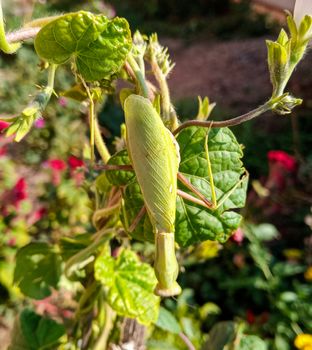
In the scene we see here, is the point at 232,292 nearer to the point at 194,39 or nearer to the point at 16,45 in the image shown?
the point at 16,45

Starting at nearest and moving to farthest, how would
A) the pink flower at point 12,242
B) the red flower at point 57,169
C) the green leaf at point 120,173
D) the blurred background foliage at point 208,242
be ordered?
the green leaf at point 120,173
the blurred background foliage at point 208,242
the pink flower at point 12,242
the red flower at point 57,169

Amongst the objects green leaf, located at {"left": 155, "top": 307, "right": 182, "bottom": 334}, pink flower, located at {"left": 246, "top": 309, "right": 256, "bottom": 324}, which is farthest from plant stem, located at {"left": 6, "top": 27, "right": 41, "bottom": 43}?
pink flower, located at {"left": 246, "top": 309, "right": 256, "bottom": 324}

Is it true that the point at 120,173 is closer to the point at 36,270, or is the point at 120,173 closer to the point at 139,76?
the point at 139,76

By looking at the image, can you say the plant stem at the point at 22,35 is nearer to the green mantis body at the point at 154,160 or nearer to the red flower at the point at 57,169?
the green mantis body at the point at 154,160

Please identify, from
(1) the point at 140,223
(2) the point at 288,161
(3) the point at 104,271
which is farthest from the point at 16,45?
(2) the point at 288,161

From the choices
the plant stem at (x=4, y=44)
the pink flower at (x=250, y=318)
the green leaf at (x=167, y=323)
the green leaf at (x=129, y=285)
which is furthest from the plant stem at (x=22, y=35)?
the pink flower at (x=250, y=318)

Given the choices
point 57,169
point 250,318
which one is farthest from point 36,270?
point 57,169

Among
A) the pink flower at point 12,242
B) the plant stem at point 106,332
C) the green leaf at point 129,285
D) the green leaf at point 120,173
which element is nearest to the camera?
the green leaf at point 120,173

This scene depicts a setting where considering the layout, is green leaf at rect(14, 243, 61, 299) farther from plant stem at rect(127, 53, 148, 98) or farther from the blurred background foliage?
plant stem at rect(127, 53, 148, 98)
